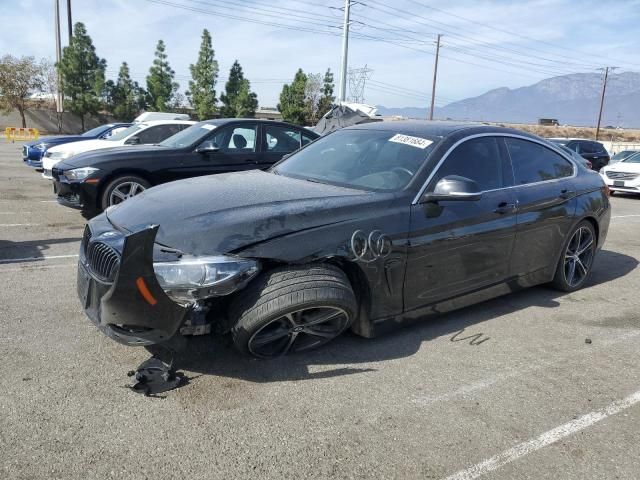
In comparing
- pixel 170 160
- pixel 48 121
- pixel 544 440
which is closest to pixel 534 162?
pixel 544 440

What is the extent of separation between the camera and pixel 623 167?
15664mm

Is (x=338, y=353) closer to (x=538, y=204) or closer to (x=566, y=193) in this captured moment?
(x=538, y=204)

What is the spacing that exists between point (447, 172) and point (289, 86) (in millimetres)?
43762

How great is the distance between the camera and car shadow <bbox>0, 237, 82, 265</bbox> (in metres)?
5.70

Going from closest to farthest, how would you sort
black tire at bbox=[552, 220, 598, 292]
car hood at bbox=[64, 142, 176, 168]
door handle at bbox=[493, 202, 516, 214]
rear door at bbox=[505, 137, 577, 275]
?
door handle at bbox=[493, 202, 516, 214] < rear door at bbox=[505, 137, 577, 275] < black tire at bbox=[552, 220, 598, 292] < car hood at bbox=[64, 142, 176, 168]

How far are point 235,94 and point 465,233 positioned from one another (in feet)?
163

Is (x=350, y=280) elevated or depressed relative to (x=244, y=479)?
elevated

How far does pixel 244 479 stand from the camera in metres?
2.36

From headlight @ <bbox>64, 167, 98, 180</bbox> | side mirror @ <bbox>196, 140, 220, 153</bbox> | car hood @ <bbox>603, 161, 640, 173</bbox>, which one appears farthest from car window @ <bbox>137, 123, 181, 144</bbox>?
car hood @ <bbox>603, 161, 640, 173</bbox>

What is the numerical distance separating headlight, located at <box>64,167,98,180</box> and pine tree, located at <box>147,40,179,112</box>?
4438 cm

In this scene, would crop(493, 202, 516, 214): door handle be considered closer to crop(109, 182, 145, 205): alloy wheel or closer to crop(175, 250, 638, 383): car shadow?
crop(175, 250, 638, 383): car shadow

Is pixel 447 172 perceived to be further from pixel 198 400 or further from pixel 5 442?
pixel 5 442

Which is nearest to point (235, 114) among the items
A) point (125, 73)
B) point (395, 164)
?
point (125, 73)

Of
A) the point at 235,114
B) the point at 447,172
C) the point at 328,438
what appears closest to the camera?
the point at 328,438
